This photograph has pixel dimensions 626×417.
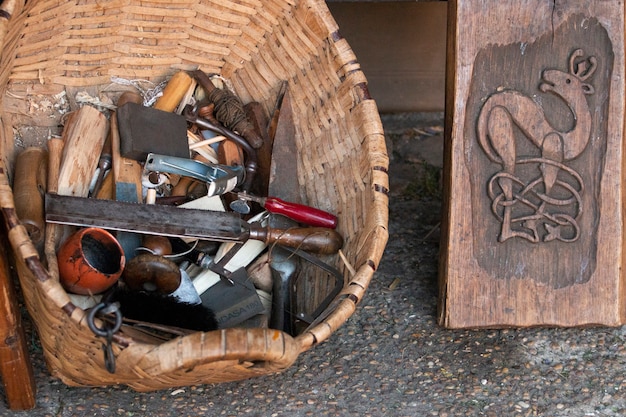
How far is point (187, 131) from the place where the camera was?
258cm

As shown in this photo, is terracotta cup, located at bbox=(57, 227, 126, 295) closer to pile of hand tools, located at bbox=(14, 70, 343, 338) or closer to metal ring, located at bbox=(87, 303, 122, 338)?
pile of hand tools, located at bbox=(14, 70, 343, 338)

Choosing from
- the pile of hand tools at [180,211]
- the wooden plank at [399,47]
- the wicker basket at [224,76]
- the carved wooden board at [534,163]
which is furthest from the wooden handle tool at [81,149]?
the wooden plank at [399,47]

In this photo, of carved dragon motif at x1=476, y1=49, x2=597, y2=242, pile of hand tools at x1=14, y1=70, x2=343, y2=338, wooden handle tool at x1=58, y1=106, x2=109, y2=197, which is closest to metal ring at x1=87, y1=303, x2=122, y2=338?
pile of hand tools at x1=14, y1=70, x2=343, y2=338

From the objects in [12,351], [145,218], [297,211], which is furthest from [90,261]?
[297,211]

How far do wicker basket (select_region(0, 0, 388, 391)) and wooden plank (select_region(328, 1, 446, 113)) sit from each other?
Answer: 88 cm

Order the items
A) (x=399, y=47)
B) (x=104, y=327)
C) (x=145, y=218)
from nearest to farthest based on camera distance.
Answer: (x=104, y=327) < (x=145, y=218) < (x=399, y=47)

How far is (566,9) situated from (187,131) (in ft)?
3.92

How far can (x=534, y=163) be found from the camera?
8.21ft

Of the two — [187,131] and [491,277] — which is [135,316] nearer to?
[187,131]

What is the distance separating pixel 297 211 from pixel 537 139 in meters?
0.75

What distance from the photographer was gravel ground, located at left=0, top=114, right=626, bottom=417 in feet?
7.44

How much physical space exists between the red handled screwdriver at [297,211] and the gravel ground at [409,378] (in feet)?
1.23

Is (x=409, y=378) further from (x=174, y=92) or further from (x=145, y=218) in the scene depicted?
(x=174, y=92)

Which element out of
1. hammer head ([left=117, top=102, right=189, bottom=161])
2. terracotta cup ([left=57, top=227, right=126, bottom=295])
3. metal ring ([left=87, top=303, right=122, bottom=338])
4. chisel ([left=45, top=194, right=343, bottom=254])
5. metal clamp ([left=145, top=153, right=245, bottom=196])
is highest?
hammer head ([left=117, top=102, right=189, bottom=161])
